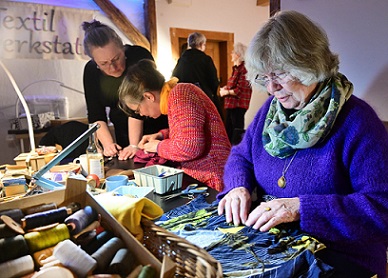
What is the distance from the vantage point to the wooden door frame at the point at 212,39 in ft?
12.8

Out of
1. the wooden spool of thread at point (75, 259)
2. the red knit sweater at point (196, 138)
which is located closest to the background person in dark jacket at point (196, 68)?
the red knit sweater at point (196, 138)

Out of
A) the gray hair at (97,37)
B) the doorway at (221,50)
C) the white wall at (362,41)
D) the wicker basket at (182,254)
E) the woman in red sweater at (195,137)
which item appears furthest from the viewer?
the doorway at (221,50)

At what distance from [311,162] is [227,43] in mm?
3761

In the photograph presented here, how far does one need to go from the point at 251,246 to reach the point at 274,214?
0.15 meters

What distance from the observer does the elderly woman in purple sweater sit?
0.87 meters

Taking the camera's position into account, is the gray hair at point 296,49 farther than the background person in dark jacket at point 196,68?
No

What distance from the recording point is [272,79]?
1040mm

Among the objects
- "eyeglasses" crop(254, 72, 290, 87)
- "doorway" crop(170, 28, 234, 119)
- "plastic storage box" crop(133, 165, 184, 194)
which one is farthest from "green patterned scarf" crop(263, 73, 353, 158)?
"doorway" crop(170, 28, 234, 119)

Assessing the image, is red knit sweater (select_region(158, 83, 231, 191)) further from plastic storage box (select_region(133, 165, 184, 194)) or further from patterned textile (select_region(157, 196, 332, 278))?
patterned textile (select_region(157, 196, 332, 278))

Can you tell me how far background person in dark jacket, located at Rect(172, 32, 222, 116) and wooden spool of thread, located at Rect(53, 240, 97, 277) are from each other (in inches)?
112

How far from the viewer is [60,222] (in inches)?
24.1

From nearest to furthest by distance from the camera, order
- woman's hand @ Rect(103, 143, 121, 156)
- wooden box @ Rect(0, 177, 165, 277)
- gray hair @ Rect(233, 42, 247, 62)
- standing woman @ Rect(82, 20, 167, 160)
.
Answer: wooden box @ Rect(0, 177, 165, 277), woman's hand @ Rect(103, 143, 121, 156), standing woman @ Rect(82, 20, 167, 160), gray hair @ Rect(233, 42, 247, 62)

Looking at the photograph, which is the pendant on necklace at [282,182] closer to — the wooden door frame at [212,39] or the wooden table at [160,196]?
the wooden table at [160,196]

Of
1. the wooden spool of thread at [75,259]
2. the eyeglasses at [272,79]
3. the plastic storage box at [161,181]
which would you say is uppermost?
the eyeglasses at [272,79]
